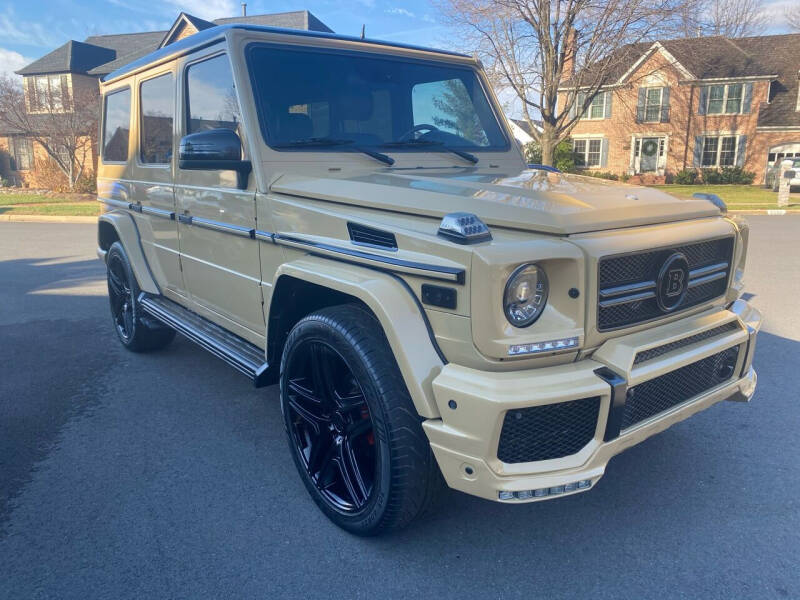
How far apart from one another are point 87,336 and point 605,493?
4.88m

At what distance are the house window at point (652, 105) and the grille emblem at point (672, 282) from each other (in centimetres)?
3336

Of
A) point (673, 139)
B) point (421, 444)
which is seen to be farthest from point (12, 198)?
point (673, 139)

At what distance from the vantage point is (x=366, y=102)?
3.48 m

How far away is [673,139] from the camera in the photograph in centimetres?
3197

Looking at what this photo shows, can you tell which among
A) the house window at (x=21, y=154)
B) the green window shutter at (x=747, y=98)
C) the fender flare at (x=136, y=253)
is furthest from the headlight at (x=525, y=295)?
the house window at (x=21, y=154)

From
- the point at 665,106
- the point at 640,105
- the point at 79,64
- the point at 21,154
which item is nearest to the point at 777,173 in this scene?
the point at 665,106

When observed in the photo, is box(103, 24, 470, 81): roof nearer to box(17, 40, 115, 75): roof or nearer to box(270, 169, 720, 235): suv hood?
box(270, 169, 720, 235): suv hood

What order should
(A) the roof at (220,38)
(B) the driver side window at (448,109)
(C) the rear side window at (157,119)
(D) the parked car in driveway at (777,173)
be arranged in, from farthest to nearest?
(D) the parked car in driveway at (777,173), (C) the rear side window at (157,119), (B) the driver side window at (448,109), (A) the roof at (220,38)

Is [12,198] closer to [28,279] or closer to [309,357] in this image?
[28,279]

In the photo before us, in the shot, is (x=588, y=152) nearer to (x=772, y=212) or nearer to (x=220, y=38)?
(x=772, y=212)

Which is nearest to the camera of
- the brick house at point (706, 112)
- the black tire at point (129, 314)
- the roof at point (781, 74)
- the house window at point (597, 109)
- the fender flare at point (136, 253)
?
the fender flare at point (136, 253)

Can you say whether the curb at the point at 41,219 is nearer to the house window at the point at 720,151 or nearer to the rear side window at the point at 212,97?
the rear side window at the point at 212,97

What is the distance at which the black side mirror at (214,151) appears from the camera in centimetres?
293

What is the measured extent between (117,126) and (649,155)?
3198cm
